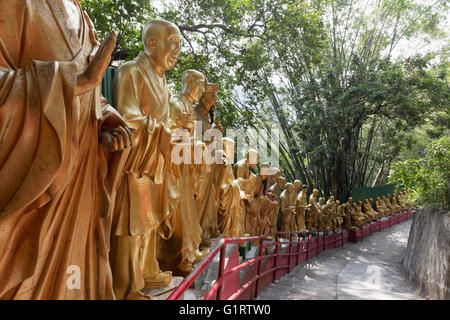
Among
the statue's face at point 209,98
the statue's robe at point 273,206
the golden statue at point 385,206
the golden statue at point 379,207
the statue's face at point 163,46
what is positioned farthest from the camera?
the golden statue at point 385,206

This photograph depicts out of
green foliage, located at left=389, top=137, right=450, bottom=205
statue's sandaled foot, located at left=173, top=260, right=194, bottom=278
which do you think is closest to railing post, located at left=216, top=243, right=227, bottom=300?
statue's sandaled foot, located at left=173, top=260, right=194, bottom=278

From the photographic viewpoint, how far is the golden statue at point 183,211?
290cm

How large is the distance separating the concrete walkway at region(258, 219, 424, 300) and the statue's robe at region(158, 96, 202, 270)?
2.16 metres

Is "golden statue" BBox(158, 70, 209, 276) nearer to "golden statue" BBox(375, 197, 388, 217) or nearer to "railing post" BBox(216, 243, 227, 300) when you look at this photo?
"railing post" BBox(216, 243, 227, 300)

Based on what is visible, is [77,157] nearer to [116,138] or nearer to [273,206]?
[116,138]

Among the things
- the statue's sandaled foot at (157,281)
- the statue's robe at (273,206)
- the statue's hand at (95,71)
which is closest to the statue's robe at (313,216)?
the statue's robe at (273,206)

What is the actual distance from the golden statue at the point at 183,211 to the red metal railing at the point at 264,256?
316 millimetres

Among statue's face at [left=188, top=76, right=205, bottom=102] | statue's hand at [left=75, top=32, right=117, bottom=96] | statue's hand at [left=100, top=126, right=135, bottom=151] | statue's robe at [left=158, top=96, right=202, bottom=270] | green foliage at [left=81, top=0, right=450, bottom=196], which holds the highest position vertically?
green foliage at [left=81, top=0, right=450, bottom=196]

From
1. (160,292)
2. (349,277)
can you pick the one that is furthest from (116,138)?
(349,277)

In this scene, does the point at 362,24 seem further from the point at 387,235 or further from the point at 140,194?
the point at 140,194

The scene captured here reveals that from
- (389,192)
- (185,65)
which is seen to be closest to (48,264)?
(185,65)

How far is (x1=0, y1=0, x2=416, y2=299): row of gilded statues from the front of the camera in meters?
1.25

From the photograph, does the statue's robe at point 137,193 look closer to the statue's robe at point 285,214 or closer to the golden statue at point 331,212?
the statue's robe at point 285,214
